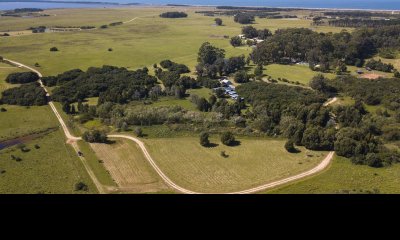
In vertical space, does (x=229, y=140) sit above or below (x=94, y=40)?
below

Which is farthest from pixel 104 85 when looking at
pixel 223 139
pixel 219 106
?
pixel 223 139

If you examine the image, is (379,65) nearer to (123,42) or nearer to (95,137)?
(95,137)

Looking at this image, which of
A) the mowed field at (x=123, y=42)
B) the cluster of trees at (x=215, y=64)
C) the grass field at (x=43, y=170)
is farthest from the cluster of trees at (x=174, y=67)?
the grass field at (x=43, y=170)

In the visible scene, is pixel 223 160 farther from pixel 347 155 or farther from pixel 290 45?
pixel 290 45

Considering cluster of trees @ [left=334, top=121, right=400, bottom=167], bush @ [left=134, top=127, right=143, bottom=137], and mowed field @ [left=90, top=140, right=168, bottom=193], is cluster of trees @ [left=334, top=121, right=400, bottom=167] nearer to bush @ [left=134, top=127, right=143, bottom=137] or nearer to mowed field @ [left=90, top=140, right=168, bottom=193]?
mowed field @ [left=90, top=140, right=168, bottom=193]

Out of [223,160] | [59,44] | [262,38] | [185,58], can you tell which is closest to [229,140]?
[223,160]
